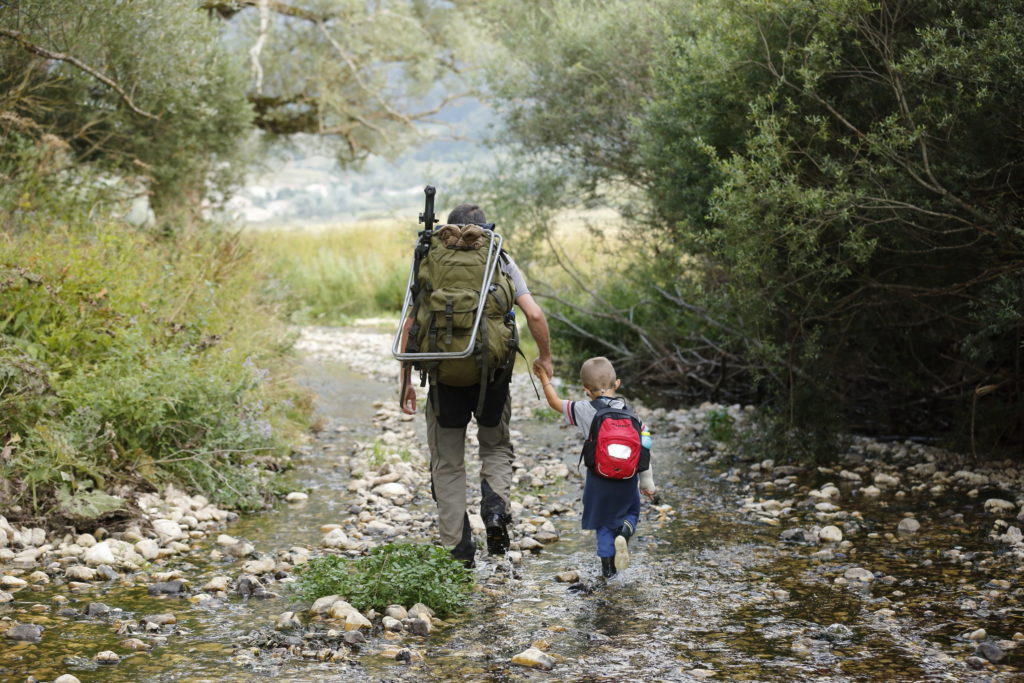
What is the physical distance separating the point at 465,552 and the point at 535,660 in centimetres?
162

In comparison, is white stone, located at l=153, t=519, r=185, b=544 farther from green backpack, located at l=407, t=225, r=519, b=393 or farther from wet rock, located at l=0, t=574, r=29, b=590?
green backpack, located at l=407, t=225, r=519, b=393

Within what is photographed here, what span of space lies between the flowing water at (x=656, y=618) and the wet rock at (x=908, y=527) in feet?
0.50

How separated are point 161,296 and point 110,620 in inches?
213

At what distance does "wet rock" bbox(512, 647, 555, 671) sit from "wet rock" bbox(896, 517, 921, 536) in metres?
3.61

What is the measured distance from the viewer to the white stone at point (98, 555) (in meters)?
6.21

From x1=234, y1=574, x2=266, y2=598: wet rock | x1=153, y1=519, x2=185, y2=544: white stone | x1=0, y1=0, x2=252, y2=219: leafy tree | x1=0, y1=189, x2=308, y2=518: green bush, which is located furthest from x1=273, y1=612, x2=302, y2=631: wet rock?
x1=0, y1=0, x2=252, y2=219: leafy tree

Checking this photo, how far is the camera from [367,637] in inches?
204

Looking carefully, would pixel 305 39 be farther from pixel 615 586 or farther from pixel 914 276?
pixel 615 586

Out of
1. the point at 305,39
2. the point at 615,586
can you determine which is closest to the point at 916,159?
the point at 615,586

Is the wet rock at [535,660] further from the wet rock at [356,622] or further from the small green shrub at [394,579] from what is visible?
the wet rock at [356,622]

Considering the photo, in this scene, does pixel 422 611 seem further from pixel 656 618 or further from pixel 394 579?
pixel 656 618

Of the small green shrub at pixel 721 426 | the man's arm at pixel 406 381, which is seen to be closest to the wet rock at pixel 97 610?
the man's arm at pixel 406 381

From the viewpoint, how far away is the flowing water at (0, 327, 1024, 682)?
15.4ft

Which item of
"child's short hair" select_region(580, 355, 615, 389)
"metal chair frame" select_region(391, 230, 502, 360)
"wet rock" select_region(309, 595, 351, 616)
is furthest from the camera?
Result: "child's short hair" select_region(580, 355, 615, 389)
